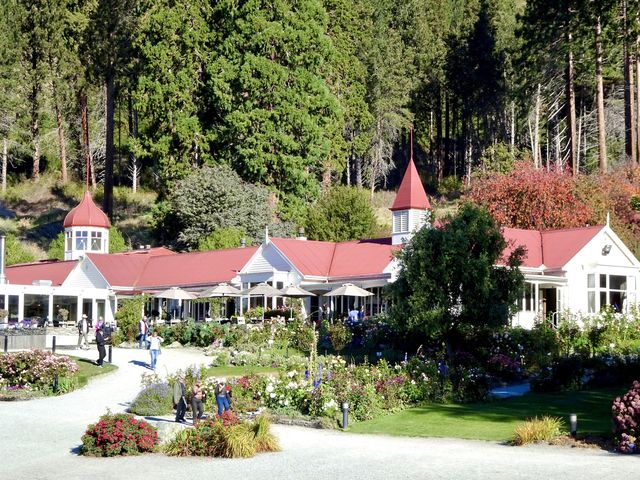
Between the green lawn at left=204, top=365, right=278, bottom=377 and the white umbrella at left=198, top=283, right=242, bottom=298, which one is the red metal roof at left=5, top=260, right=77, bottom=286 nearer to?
the white umbrella at left=198, top=283, right=242, bottom=298

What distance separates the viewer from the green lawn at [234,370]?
3238 centimetres

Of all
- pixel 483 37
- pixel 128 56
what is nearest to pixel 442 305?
pixel 128 56

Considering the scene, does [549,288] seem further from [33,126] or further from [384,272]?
[33,126]

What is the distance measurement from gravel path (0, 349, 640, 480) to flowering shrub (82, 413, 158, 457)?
1.05 ft

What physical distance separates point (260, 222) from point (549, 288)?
787 inches

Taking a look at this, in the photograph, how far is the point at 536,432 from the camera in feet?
68.9

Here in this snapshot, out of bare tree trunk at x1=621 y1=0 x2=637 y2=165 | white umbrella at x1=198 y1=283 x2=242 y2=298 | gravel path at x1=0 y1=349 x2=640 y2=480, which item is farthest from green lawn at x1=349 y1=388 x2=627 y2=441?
bare tree trunk at x1=621 y1=0 x2=637 y2=165

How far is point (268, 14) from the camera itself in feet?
198

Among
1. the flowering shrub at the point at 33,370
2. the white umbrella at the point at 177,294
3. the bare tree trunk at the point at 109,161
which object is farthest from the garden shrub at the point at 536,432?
the bare tree trunk at the point at 109,161

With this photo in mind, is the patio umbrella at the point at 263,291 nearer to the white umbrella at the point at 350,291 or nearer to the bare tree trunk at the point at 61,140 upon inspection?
the white umbrella at the point at 350,291

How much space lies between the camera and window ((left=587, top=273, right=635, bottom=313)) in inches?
1670

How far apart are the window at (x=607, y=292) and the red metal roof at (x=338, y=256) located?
8.59m

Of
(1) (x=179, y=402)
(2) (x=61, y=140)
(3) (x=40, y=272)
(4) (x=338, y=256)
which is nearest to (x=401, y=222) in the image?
(4) (x=338, y=256)

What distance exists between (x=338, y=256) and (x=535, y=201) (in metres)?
11.1
